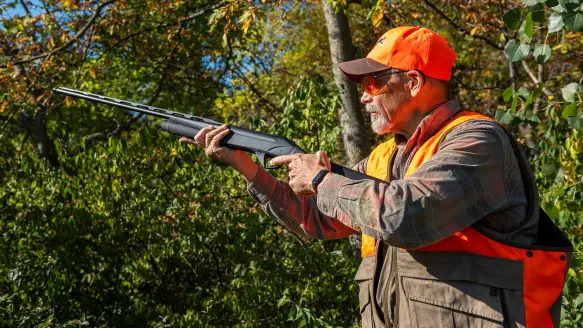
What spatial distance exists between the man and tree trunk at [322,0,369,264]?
3.51m

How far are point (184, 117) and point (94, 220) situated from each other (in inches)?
126

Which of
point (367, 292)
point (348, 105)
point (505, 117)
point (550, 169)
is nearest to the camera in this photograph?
point (367, 292)

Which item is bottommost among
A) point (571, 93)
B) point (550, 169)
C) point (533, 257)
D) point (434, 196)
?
point (550, 169)

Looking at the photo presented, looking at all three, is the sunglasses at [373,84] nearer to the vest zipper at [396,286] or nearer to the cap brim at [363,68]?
the cap brim at [363,68]

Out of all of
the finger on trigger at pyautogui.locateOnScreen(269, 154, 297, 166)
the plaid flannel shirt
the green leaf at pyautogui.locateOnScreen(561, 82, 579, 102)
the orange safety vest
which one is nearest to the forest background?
the green leaf at pyautogui.locateOnScreen(561, 82, 579, 102)

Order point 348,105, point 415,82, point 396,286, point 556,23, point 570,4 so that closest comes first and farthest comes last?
point 396,286, point 415,82, point 570,4, point 556,23, point 348,105

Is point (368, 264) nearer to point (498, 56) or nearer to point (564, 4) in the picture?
point (564, 4)

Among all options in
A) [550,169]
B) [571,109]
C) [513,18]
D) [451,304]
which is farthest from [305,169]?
[550,169]

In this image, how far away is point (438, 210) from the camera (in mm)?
2229

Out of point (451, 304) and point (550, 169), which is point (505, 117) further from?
point (451, 304)

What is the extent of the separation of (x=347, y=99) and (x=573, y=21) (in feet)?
10.9

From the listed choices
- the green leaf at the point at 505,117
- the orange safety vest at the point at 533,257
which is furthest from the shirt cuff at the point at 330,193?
the green leaf at the point at 505,117

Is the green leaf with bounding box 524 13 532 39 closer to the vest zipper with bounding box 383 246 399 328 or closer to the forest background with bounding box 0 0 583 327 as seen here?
the vest zipper with bounding box 383 246 399 328

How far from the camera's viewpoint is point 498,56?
13.6 m
